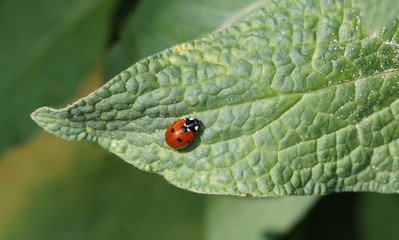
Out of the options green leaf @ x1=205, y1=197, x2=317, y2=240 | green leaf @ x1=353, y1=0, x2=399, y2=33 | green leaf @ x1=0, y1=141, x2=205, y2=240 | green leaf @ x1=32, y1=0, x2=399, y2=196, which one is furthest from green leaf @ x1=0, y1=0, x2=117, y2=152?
green leaf @ x1=353, y1=0, x2=399, y2=33

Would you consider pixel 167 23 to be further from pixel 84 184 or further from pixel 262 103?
pixel 84 184

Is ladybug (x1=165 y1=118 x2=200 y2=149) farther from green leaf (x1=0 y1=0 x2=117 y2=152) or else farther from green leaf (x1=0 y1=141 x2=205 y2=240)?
green leaf (x1=0 y1=0 x2=117 y2=152)

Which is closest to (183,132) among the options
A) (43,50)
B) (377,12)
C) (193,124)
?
(193,124)

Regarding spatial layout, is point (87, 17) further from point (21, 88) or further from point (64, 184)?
point (64, 184)

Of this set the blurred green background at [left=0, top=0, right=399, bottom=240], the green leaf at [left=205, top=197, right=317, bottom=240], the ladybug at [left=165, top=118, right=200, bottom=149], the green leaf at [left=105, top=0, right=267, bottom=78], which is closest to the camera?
the ladybug at [left=165, top=118, right=200, bottom=149]

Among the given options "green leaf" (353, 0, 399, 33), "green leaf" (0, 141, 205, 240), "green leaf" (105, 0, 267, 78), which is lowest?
"green leaf" (0, 141, 205, 240)

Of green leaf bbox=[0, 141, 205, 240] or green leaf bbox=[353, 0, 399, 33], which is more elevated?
green leaf bbox=[353, 0, 399, 33]

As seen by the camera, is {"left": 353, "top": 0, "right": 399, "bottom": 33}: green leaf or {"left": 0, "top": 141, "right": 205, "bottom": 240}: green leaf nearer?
{"left": 353, "top": 0, "right": 399, "bottom": 33}: green leaf

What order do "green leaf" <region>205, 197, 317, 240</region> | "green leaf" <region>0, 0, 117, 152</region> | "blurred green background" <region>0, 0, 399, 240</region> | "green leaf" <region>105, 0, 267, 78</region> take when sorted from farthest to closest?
"green leaf" <region>0, 0, 117, 152</region>
"blurred green background" <region>0, 0, 399, 240</region>
"green leaf" <region>205, 197, 317, 240</region>
"green leaf" <region>105, 0, 267, 78</region>
